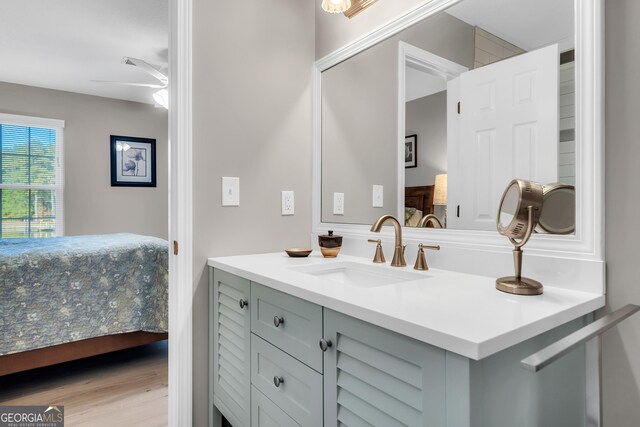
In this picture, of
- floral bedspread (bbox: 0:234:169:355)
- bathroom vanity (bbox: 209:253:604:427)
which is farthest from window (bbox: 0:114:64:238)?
bathroom vanity (bbox: 209:253:604:427)

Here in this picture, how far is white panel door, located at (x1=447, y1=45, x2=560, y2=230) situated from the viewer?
1051mm

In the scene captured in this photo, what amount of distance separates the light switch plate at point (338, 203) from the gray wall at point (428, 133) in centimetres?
40

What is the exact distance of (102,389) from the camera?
2258 mm

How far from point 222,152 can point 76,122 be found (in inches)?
156

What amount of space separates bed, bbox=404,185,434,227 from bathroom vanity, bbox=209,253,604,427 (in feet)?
0.75

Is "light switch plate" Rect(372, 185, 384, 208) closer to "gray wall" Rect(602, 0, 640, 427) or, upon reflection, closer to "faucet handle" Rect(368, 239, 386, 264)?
"faucet handle" Rect(368, 239, 386, 264)

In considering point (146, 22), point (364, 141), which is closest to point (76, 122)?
point (146, 22)

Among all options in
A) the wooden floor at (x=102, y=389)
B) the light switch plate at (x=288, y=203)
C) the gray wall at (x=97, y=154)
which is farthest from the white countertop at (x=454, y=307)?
the gray wall at (x=97, y=154)

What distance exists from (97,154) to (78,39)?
190 centimetres

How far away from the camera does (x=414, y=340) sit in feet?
2.37

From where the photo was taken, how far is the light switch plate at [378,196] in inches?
62.7

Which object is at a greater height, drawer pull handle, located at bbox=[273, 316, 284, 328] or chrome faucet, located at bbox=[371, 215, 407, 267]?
chrome faucet, located at bbox=[371, 215, 407, 267]


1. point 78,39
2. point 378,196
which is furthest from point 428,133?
point 78,39

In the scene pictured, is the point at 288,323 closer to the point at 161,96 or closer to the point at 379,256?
the point at 379,256
